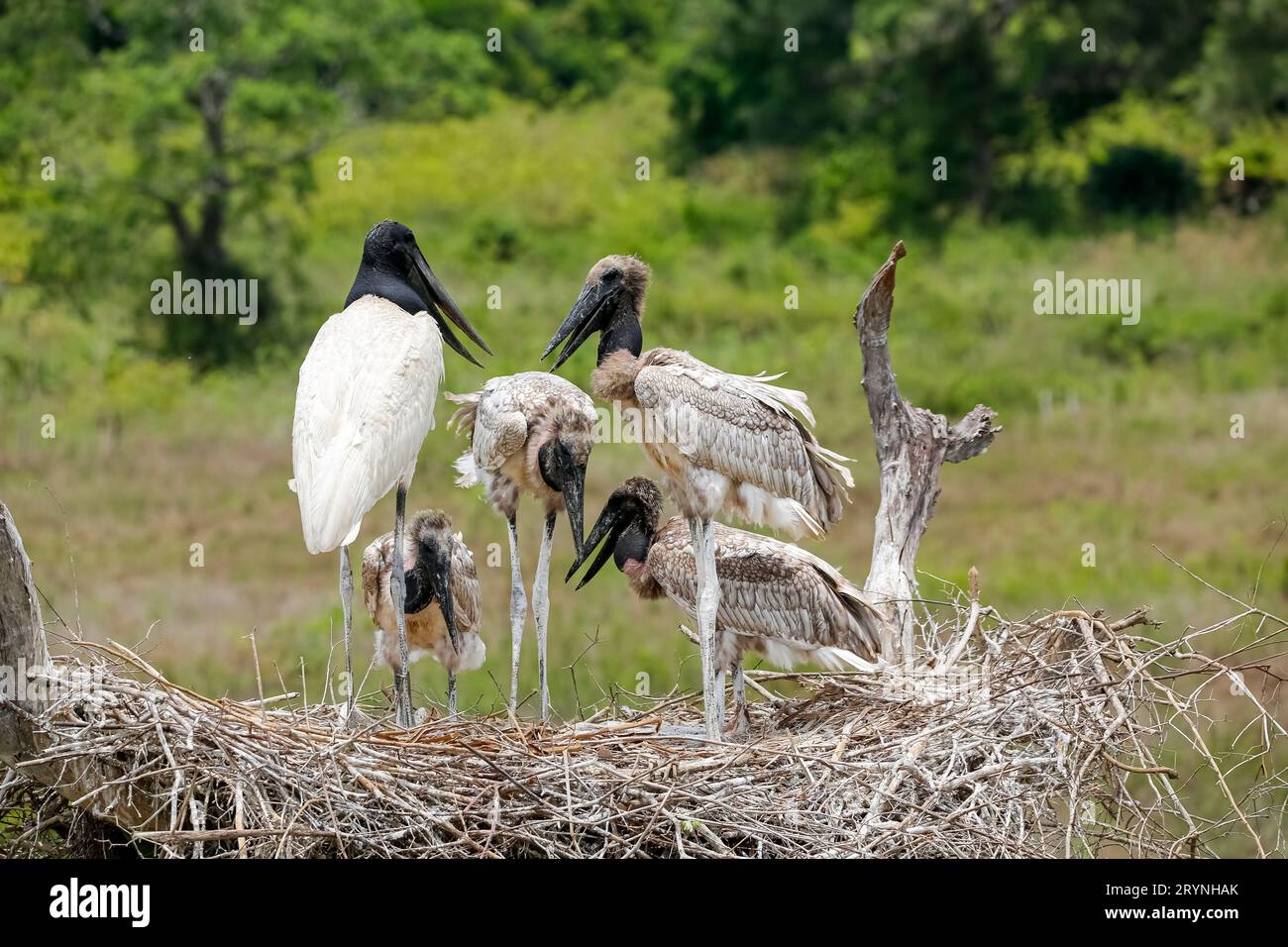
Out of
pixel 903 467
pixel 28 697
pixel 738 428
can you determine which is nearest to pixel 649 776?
pixel 738 428

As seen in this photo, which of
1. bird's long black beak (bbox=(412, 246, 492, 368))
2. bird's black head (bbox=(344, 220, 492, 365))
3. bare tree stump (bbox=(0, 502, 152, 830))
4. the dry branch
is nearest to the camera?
bare tree stump (bbox=(0, 502, 152, 830))

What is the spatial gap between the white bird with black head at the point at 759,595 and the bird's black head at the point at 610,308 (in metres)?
0.67

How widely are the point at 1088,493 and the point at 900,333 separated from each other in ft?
13.2

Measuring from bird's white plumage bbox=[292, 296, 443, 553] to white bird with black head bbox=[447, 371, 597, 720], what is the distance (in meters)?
0.59

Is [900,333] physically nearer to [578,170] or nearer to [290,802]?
[578,170]

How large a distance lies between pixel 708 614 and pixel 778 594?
0.47 metres

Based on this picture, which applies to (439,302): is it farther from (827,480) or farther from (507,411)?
(827,480)

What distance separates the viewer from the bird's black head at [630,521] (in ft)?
27.8

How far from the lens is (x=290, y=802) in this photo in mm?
6422

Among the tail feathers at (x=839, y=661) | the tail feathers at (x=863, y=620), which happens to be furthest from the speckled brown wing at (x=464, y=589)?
the tail feathers at (x=863, y=620)

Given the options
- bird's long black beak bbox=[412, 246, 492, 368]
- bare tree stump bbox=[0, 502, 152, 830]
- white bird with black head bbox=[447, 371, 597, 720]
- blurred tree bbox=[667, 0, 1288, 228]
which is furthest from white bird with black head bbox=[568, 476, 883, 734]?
blurred tree bbox=[667, 0, 1288, 228]

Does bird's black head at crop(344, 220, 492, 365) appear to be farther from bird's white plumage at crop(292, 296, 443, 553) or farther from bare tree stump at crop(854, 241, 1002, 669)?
bare tree stump at crop(854, 241, 1002, 669)

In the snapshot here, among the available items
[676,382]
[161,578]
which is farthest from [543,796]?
[161,578]

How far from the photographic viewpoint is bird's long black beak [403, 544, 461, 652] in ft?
27.3
